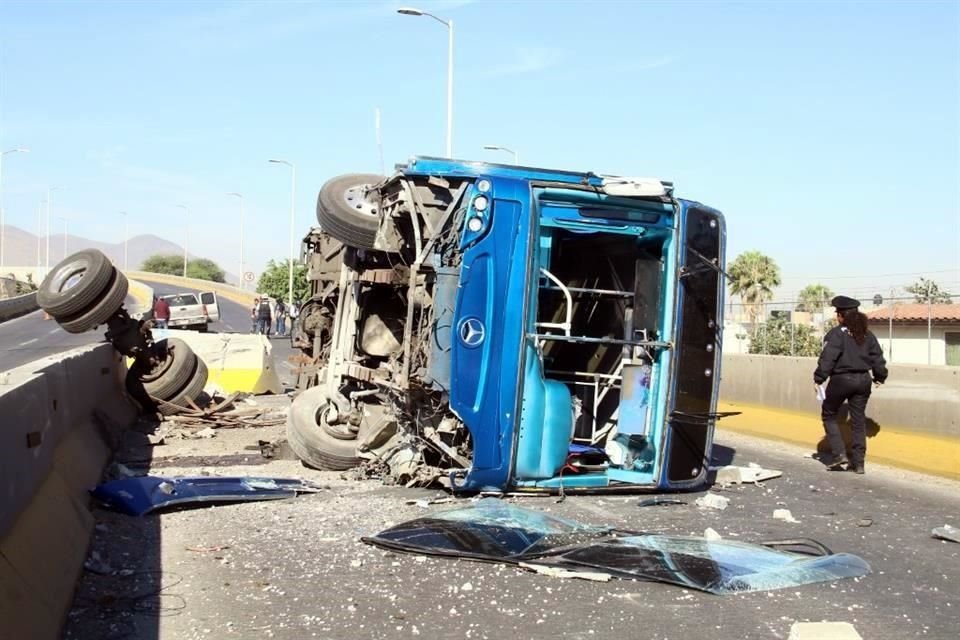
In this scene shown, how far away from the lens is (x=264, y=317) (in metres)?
42.5

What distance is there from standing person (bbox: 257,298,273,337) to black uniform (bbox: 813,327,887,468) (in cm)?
3564

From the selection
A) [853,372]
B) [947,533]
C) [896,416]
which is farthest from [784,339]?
[947,533]

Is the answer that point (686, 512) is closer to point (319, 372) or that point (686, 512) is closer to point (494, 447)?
point (494, 447)

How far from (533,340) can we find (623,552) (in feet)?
6.65

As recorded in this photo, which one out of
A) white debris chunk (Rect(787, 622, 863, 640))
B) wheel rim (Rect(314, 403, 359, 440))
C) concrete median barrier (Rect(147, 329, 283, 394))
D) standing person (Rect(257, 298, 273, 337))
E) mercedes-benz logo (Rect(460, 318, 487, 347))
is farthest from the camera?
standing person (Rect(257, 298, 273, 337))

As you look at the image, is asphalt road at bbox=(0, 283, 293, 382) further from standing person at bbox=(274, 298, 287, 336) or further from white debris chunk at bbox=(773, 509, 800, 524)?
white debris chunk at bbox=(773, 509, 800, 524)

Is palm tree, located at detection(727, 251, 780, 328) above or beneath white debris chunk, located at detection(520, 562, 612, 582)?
above

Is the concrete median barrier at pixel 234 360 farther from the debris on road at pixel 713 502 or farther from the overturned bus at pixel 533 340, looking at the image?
the debris on road at pixel 713 502

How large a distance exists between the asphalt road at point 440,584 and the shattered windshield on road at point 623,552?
0.36ft

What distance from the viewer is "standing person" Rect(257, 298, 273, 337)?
42.5m

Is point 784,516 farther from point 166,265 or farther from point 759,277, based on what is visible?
point 166,265

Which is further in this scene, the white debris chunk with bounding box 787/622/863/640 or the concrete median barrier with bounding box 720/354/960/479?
the concrete median barrier with bounding box 720/354/960/479

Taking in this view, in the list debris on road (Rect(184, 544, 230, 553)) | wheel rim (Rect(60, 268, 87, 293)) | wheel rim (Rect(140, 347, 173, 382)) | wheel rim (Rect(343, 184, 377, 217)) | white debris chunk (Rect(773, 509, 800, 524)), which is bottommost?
debris on road (Rect(184, 544, 230, 553))

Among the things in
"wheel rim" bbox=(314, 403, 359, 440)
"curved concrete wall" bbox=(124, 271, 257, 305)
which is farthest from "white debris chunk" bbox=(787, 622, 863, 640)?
"curved concrete wall" bbox=(124, 271, 257, 305)
